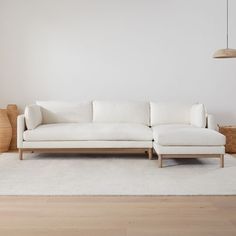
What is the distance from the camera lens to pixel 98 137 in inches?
193

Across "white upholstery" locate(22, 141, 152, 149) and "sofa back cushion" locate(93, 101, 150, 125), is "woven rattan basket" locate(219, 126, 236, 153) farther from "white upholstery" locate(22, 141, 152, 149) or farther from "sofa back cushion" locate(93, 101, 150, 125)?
"white upholstery" locate(22, 141, 152, 149)

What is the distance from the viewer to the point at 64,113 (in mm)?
5543

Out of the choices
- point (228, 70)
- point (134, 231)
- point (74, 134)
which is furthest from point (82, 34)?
point (134, 231)

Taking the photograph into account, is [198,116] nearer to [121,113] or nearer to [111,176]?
[121,113]

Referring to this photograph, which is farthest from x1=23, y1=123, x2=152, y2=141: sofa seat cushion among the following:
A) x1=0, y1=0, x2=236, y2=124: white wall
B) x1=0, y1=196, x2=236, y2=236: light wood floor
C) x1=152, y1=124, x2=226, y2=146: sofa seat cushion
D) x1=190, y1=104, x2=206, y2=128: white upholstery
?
x1=0, y1=196, x2=236, y2=236: light wood floor

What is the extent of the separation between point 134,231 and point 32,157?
10.2ft

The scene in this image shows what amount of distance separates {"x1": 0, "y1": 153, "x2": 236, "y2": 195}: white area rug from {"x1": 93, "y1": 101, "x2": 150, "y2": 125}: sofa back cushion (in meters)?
0.59

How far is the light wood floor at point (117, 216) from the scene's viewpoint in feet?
7.73

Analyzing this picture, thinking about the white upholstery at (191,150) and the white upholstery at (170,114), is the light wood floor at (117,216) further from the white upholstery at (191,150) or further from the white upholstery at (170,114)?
the white upholstery at (170,114)

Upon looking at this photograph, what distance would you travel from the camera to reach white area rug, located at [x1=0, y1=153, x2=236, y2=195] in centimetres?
337

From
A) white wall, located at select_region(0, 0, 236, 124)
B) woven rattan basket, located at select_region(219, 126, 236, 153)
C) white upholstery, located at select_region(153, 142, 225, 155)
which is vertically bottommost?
woven rattan basket, located at select_region(219, 126, 236, 153)

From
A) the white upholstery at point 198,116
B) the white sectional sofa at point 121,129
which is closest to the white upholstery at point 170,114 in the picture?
the white sectional sofa at point 121,129

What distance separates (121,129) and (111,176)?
3.50 ft

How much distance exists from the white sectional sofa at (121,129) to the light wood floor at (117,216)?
1352 millimetres
